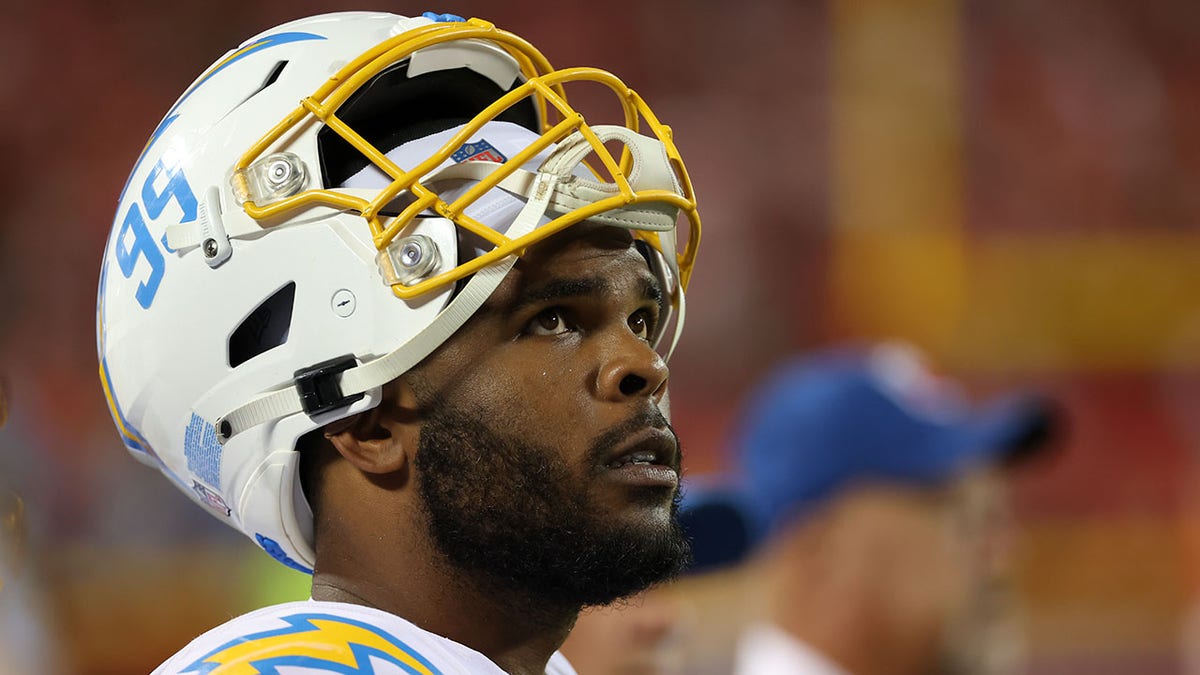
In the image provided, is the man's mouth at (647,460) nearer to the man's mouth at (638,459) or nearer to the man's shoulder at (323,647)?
the man's mouth at (638,459)

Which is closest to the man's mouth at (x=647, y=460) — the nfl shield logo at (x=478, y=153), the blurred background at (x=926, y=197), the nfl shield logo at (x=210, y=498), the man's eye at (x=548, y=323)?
the man's eye at (x=548, y=323)

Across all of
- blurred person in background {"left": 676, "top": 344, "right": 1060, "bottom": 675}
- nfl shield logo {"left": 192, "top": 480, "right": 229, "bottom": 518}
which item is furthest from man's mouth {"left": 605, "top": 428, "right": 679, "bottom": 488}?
blurred person in background {"left": 676, "top": 344, "right": 1060, "bottom": 675}

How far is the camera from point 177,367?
184 cm

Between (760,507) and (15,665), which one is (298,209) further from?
(760,507)

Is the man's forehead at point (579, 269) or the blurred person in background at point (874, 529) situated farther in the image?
the blurred person in background at point (874, 529)

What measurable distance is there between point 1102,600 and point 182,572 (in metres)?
4.58

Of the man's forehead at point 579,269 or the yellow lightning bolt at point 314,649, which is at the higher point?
the man's forehead at point 579,269

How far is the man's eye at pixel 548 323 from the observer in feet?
5.87

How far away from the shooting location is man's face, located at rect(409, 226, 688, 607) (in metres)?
1.74

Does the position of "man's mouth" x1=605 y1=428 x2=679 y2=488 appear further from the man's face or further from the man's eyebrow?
the man's eyebrow

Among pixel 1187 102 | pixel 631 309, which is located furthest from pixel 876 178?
pixel 631 309

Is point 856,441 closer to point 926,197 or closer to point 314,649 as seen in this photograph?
point 314,649

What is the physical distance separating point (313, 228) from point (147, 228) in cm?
25

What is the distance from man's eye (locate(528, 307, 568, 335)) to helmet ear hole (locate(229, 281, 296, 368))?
288mm
